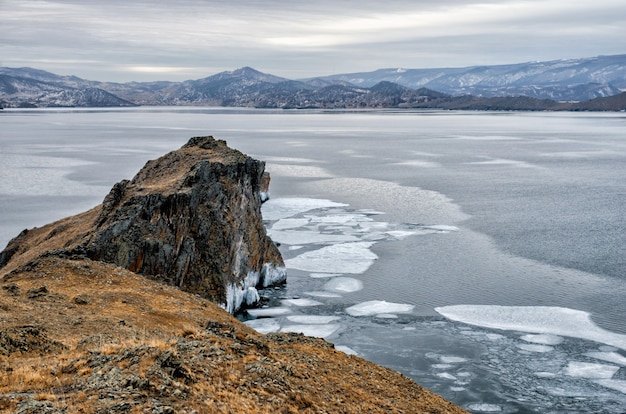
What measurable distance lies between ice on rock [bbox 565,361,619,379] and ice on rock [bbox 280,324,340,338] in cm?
1167

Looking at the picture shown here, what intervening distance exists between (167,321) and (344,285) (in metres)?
18.9

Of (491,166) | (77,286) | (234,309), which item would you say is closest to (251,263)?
(234,309)

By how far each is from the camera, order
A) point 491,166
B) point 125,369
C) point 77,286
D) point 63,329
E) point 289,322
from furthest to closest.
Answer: point 491,166
point 289,322
point 77,286
point 63,329
point 125,369

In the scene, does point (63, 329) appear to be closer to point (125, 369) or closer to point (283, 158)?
point (125, 369)

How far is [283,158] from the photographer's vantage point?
12300 centimetres

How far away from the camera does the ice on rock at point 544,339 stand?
1270 inches

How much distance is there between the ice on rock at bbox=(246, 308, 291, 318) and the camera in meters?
37.6

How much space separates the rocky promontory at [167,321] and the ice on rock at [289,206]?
18.5 m

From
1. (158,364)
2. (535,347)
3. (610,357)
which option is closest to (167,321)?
(158,364)

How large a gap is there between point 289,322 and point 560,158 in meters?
98.5

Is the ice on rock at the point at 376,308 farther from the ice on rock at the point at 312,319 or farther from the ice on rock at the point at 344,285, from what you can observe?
the ice on rock at the point at 344,285

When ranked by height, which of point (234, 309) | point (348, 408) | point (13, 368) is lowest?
point (234, 309)

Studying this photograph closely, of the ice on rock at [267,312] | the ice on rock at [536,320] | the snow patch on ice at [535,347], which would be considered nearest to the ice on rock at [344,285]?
the ice on rock at [267,312]

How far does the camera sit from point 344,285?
4225 cm
